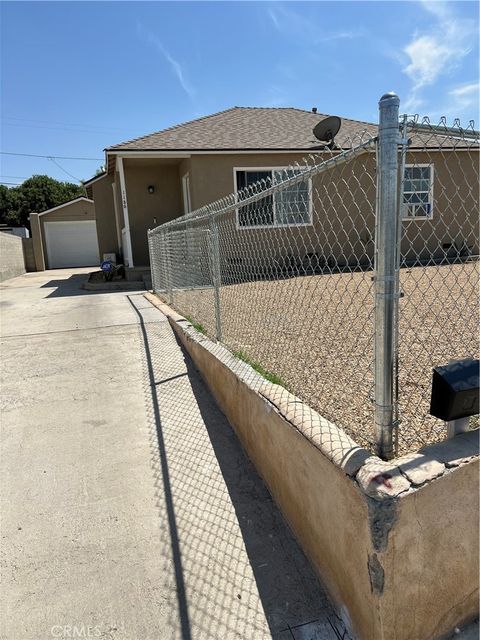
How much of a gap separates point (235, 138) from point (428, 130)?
12576 millimetres

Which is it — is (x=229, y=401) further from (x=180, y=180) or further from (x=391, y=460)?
(x=180, y=180)

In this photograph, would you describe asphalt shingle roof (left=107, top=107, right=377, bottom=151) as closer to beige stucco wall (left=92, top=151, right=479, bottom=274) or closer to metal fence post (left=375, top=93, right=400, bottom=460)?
beige stucco wall (left=92, top=151, right=479, bottom=274)

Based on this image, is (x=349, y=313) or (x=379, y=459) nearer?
(x=379, y=459)

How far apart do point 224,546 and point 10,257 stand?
20349mm

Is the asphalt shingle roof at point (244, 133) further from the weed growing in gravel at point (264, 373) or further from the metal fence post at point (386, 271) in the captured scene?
the metal fence post at point (386, 271)

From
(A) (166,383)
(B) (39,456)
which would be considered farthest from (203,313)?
(B) (39,456)

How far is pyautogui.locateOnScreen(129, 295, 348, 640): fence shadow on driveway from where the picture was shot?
194cm

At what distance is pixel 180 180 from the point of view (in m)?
14.8

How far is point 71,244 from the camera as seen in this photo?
2783 cm

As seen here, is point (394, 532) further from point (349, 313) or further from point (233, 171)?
point (233, 171)

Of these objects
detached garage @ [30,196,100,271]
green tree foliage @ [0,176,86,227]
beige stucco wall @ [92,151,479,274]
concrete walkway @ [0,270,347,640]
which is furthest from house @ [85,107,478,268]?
green tree foliage @ [0,176,86,227]

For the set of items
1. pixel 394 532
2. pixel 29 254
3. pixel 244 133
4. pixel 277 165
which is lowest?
pixel 394 532

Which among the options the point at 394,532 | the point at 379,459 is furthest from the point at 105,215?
the point at 394,532

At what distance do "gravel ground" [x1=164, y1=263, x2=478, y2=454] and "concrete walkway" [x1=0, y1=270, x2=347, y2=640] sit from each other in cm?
75
